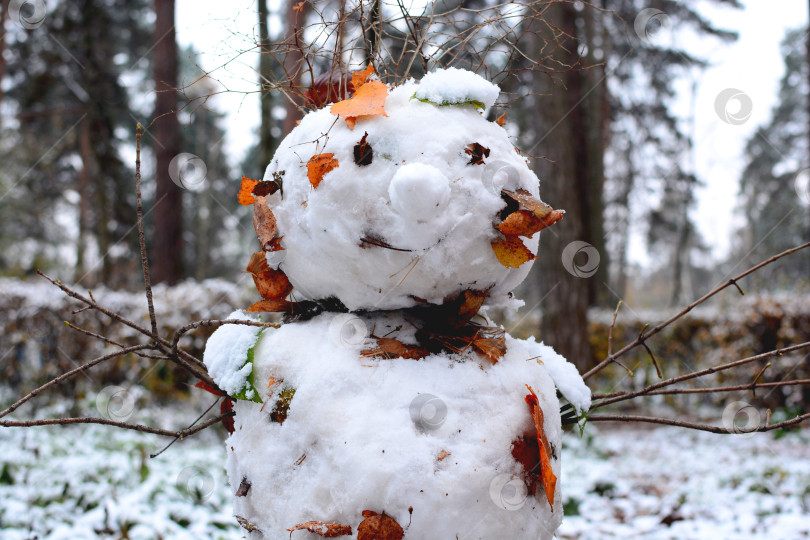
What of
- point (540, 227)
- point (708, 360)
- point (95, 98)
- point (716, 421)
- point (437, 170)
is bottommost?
point (716, 421)

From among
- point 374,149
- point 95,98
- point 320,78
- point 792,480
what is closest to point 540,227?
point 374,149

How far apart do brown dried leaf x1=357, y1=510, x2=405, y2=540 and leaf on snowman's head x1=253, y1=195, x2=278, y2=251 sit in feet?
2.27

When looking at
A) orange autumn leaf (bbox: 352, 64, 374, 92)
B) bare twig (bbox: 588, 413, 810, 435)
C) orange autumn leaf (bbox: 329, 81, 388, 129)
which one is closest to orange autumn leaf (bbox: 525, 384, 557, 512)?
bare twig (bbox: 588, 413, 810, 435)

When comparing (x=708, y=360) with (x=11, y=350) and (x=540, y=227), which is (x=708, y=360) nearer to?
(x=540, y=227)

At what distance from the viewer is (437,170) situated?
4.07 feet

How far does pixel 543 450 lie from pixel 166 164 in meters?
7.20

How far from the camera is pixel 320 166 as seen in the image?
4.35 feet

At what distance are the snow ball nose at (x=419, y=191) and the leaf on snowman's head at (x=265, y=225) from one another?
0.35 meters

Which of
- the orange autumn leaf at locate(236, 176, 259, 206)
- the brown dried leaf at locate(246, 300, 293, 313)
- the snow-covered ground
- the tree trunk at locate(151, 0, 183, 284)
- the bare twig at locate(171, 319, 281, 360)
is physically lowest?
the snow-covered ground

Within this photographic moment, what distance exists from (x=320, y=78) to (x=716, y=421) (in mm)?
6508

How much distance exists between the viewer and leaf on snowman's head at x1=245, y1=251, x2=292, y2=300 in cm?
151

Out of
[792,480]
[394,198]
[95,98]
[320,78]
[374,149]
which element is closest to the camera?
[394,198]

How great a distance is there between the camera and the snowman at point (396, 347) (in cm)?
123

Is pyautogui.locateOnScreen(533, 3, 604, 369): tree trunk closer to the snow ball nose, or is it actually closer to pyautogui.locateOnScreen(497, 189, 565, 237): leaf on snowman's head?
pyautogui.locateOnScreen(497, 189, 565, 237): leaf on snowman's head
